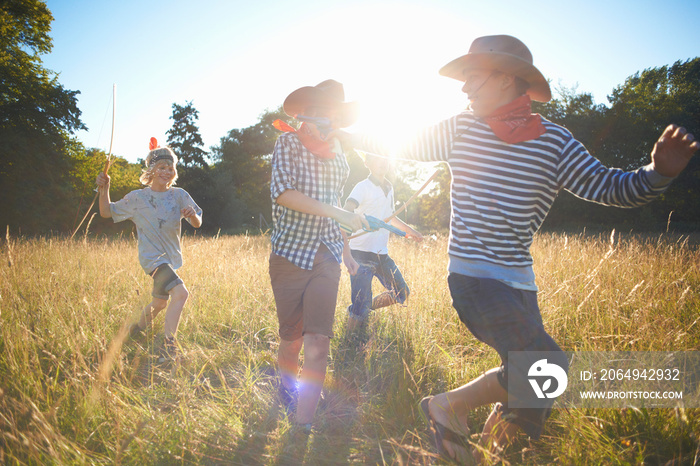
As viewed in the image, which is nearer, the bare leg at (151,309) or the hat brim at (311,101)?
the hat brim at (311,101)

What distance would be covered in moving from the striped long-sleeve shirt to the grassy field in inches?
32.7

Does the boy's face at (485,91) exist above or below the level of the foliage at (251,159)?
below

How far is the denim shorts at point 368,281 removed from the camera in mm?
3922

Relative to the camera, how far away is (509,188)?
1.75 m

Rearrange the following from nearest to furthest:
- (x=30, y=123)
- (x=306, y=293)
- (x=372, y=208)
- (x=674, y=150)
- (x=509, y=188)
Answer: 1. (x=674, y=150)
2. (x=509, y=188)
3. (x=306, y=293)
4. (x=372, y=208)
5. (x=30, y=123)

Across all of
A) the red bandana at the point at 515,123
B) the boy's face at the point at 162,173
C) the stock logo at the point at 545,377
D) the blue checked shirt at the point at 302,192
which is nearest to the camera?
the stock logo at the point at 545,377

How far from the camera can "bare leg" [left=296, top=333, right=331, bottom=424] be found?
87.7 inches

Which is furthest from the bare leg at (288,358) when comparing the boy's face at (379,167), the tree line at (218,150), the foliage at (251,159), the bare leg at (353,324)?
the foliage at (251,159)

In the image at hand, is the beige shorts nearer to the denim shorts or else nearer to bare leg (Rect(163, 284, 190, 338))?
the denim shorts

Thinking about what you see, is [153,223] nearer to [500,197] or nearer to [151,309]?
[151,309]

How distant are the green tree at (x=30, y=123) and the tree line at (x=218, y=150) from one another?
0.05 meters

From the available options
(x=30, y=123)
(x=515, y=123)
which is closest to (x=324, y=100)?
(x=515, y=123)

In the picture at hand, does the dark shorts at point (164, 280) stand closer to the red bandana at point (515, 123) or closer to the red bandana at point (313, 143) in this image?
the red bandana at point (313, 143)

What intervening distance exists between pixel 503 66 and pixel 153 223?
11.0ft
